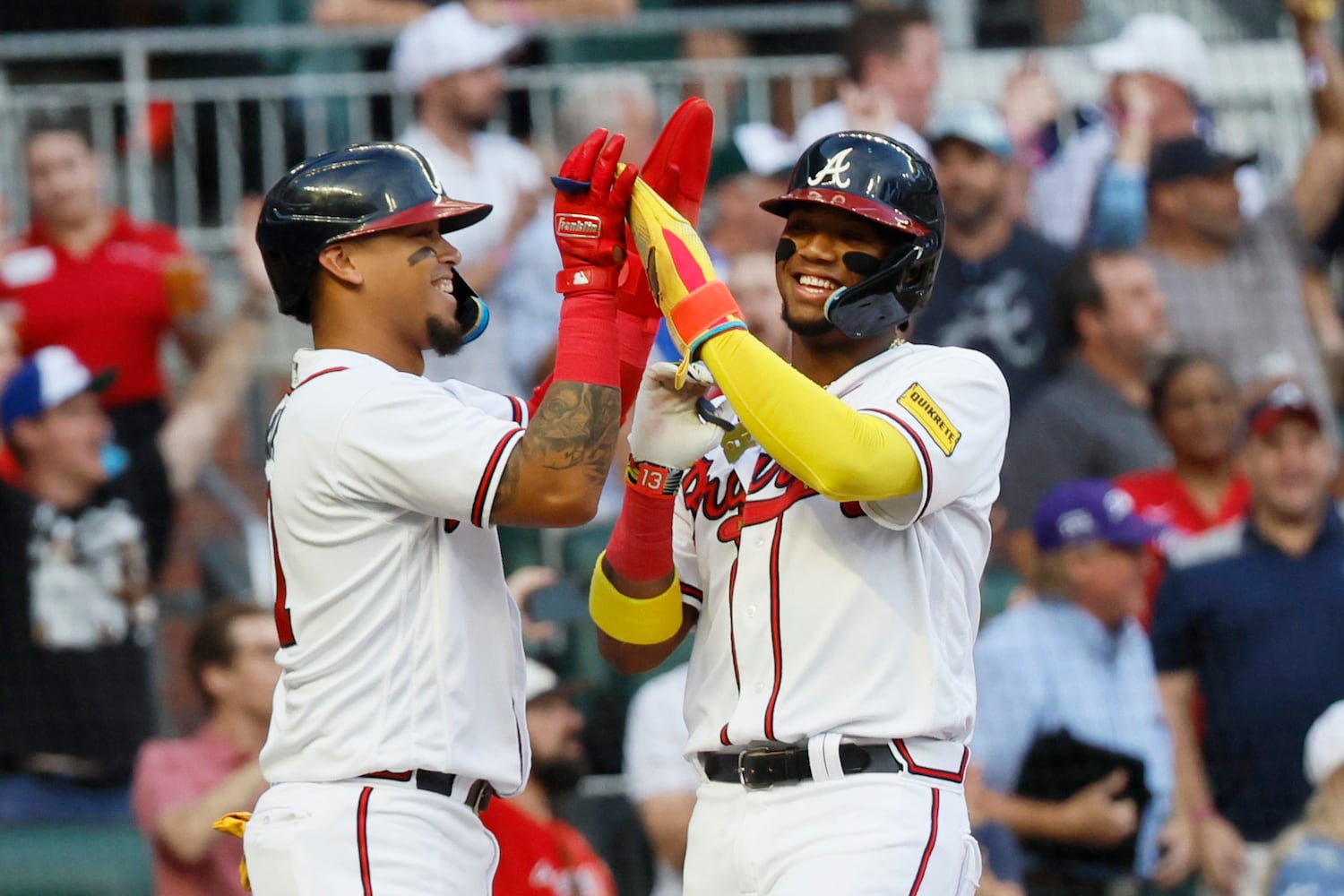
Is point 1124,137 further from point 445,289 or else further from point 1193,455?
point 445,289

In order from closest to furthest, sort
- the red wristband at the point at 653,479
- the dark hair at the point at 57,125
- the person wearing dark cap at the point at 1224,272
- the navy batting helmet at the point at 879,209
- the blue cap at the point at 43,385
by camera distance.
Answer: the navy batting helmet at the point at 879,209 → the red wristband at the point at 653,479 → the blue cap at the point at 43,385 → the dark hair at the point at 57,125 → the person wearing dark cap at the point at 1224,272

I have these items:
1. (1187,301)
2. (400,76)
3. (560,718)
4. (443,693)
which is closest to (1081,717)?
(560,718)

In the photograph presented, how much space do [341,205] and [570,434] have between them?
0.54 m

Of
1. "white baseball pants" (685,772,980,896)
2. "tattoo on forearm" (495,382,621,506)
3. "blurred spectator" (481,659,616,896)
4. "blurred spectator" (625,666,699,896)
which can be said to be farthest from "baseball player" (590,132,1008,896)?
"blurred spectator" (625,666,699,896)

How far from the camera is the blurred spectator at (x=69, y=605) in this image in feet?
18.2

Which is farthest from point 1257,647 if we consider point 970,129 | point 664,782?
point 970,129

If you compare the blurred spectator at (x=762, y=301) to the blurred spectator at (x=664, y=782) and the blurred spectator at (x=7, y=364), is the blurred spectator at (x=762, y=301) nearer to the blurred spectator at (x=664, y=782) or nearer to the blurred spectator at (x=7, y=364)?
the blurred spectator at (x=664, y=782)

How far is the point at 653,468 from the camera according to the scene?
3.31 meters

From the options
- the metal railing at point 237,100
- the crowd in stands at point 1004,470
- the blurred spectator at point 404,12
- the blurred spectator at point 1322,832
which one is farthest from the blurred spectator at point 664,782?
the blurred spectator at point 404,12

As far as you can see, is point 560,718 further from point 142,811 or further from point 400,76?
point 400,76

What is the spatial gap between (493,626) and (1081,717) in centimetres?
261

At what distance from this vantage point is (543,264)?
22.2ft

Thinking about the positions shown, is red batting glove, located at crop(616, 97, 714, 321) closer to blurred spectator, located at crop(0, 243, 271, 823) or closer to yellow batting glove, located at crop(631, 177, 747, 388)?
yellow batting glove, located at crop(631, 177, 747, 388)

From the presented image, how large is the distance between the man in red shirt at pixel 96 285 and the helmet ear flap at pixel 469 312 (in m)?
3.19
